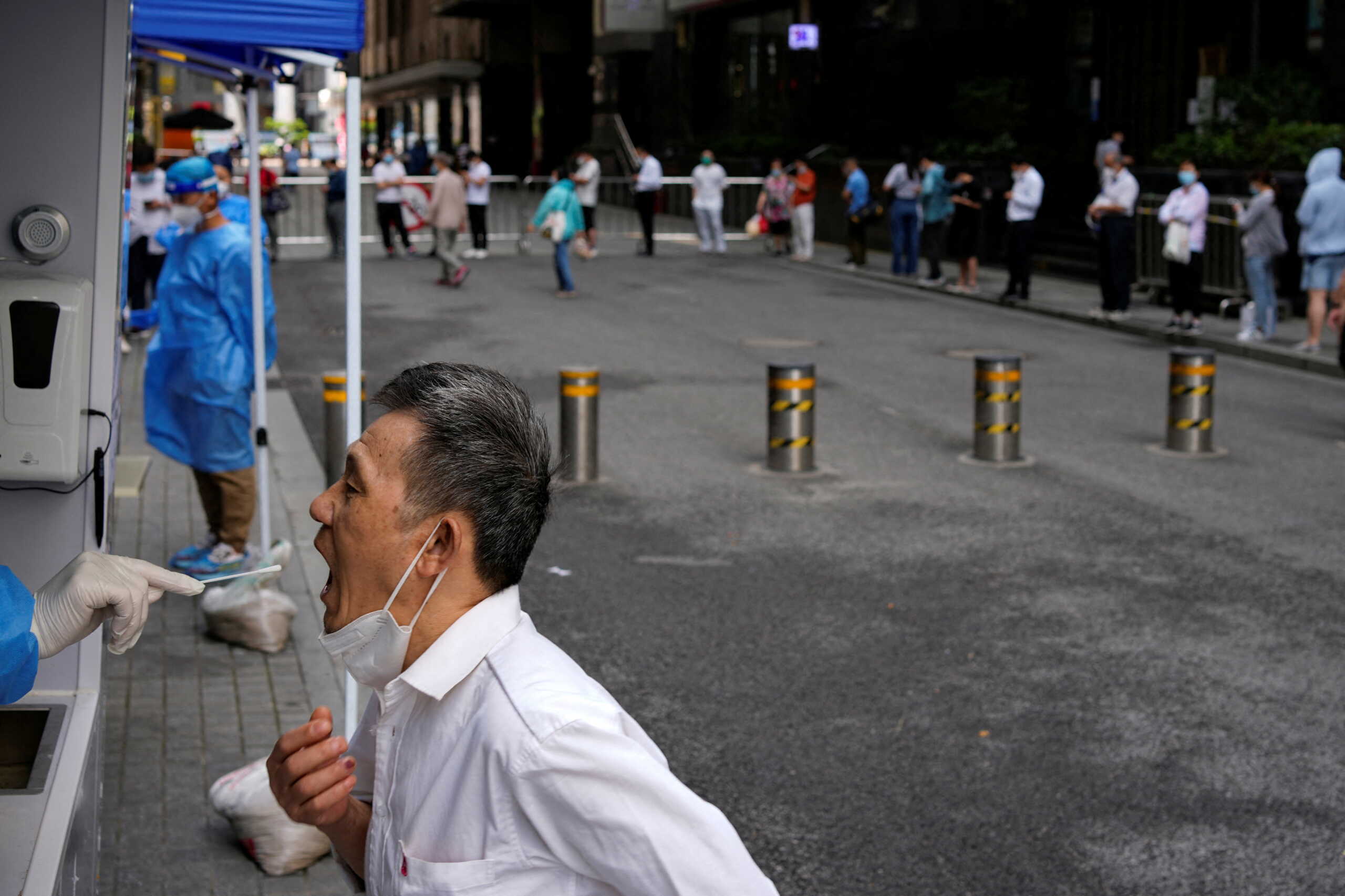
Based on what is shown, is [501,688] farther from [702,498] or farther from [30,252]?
[702,498]

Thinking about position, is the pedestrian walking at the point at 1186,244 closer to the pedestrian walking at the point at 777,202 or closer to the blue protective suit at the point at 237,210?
the pedestrian walking at the point at 777,202

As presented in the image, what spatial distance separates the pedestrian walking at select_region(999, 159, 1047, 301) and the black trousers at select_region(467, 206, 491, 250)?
393 inches

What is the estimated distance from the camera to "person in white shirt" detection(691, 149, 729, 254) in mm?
29141

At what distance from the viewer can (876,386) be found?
14703 millimetres

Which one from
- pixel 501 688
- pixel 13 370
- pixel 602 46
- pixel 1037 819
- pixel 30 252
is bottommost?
pixel 1037 819

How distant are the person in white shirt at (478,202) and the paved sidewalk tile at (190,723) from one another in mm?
19246

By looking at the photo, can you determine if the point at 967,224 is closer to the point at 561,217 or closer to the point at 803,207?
the point at 803,207

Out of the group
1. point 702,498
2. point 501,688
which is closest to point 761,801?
point 501,688

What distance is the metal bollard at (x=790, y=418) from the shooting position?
1059cm

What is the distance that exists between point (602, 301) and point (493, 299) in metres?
1.50

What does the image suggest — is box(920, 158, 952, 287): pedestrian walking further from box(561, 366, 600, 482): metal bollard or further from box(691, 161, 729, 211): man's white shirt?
box(561, 366, 600, 482): metal bollard

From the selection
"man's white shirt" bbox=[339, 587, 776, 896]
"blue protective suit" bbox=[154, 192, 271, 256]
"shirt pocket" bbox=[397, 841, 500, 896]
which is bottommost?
"shirt pocket" bbox=[397, 841, 500, 896]

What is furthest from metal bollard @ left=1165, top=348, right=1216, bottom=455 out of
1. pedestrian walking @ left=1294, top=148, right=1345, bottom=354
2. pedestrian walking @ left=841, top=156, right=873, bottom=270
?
pedestrian walking @ left=841, top=156, right=873, bottom=270

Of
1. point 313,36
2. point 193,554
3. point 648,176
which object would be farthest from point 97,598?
point 648,176
